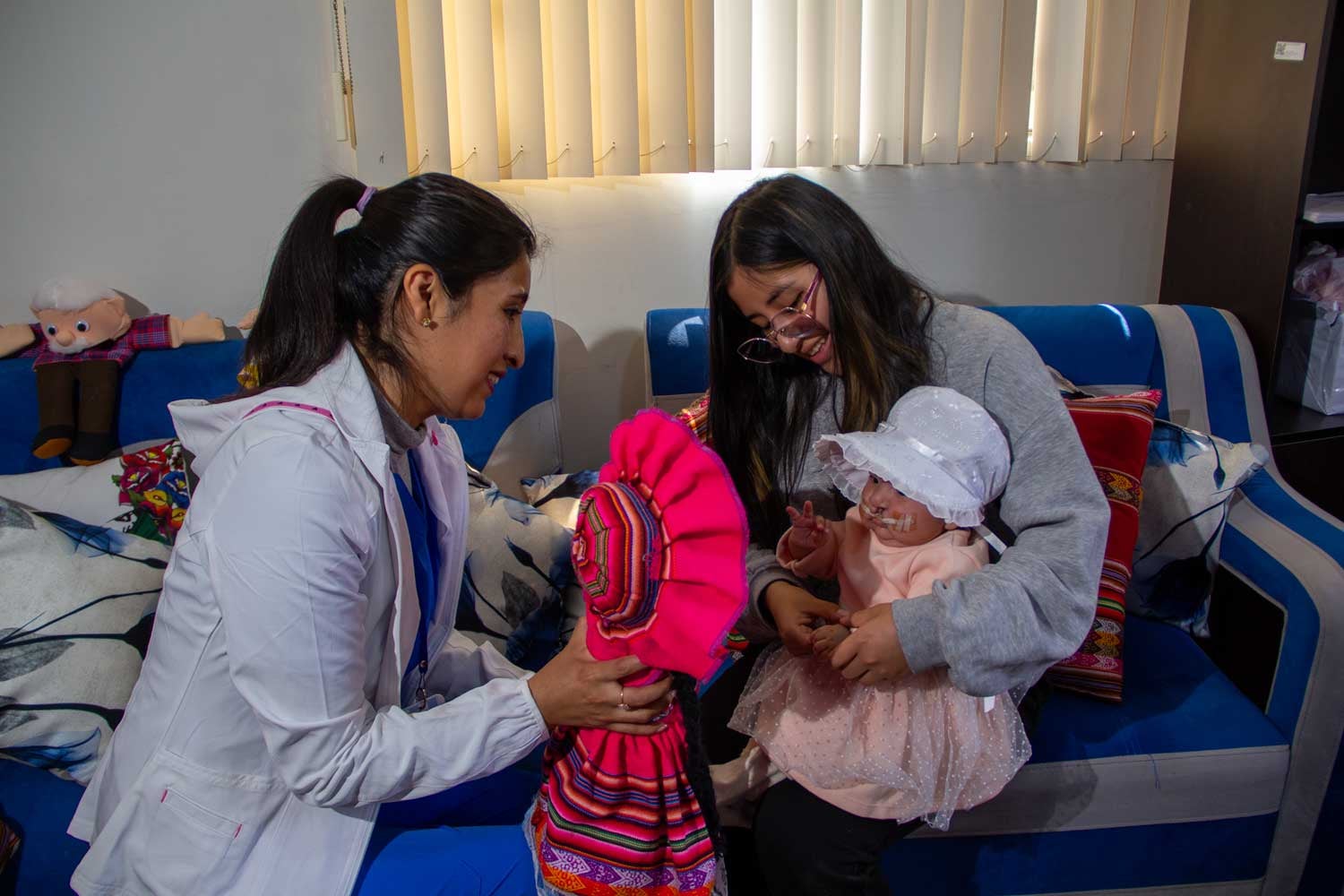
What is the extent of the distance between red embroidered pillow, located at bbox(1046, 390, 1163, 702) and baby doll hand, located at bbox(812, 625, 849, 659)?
52 cm

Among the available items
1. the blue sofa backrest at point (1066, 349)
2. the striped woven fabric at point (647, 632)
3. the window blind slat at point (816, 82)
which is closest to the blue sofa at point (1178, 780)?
the blue sofa backrest at point (1066, 349)

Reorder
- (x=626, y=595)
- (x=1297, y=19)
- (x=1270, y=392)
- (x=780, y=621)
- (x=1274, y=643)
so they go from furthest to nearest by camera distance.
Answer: (x=1270, y=392) → (x=1297, y=19) → (x=1274, y=643) → (x=780, y=621) → (x=626, y=595)

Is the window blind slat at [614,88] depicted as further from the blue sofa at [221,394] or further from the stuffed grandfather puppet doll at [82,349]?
the stuffed grandfather puppet doll at [82,349]

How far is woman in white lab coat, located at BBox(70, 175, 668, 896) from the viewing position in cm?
95

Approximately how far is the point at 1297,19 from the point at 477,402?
2.17 metres

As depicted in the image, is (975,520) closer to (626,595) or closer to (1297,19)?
(626,595)

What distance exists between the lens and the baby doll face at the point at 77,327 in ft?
A: 6.22

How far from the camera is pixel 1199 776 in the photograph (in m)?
1.52

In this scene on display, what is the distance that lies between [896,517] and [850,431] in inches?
8.5

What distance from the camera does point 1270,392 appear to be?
2.39m

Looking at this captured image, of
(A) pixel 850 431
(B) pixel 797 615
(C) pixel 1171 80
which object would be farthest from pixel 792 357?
(C) pixel 1171 80

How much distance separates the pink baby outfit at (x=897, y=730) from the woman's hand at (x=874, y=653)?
2.5 inches

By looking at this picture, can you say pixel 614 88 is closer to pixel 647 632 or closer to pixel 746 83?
pixel 746 83

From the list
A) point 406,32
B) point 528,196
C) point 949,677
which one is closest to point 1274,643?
point 949,677
